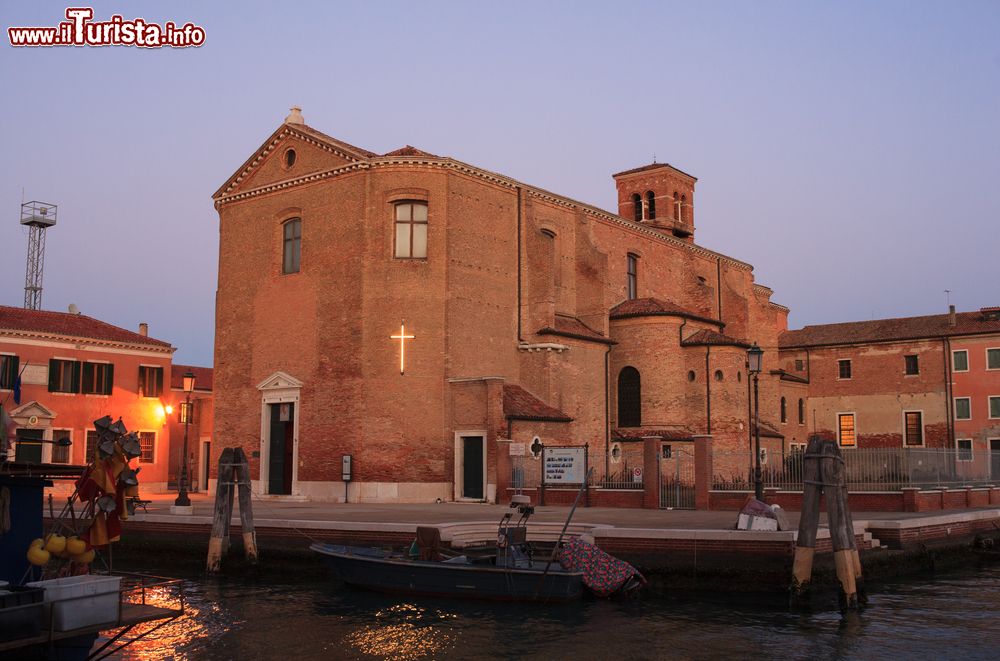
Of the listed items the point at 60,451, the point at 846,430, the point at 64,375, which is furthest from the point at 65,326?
→ the point at 846,430

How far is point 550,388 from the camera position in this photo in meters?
31.0

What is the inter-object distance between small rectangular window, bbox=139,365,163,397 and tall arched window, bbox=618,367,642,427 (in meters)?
19.1

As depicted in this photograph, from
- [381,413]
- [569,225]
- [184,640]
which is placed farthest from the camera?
[569,225]

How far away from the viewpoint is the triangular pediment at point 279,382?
98.2ft

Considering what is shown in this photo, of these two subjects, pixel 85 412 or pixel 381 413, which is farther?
pixel 85 412

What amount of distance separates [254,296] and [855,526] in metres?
21.7

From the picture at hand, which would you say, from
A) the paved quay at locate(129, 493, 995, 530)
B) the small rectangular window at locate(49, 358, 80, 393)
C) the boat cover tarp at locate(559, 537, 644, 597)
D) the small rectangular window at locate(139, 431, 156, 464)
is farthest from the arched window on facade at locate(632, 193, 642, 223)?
the boat cover tarp at locate(559, 537, 644, 597)

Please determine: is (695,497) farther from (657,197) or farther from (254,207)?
(657,197)

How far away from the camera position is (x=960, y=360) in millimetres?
45812

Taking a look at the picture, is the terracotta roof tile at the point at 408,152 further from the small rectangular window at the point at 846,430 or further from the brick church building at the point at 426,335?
the small rectangular window at the point at 846,430

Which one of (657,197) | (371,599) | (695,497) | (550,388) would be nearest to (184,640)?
(371,599)

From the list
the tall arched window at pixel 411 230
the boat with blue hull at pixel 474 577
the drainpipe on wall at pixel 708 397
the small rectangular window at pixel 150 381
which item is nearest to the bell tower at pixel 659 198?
the drainpipe on wall at pixel 708 397

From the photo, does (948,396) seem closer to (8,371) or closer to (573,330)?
(573,330)

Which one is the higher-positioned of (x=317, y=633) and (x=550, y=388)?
(x=550, y=388)
